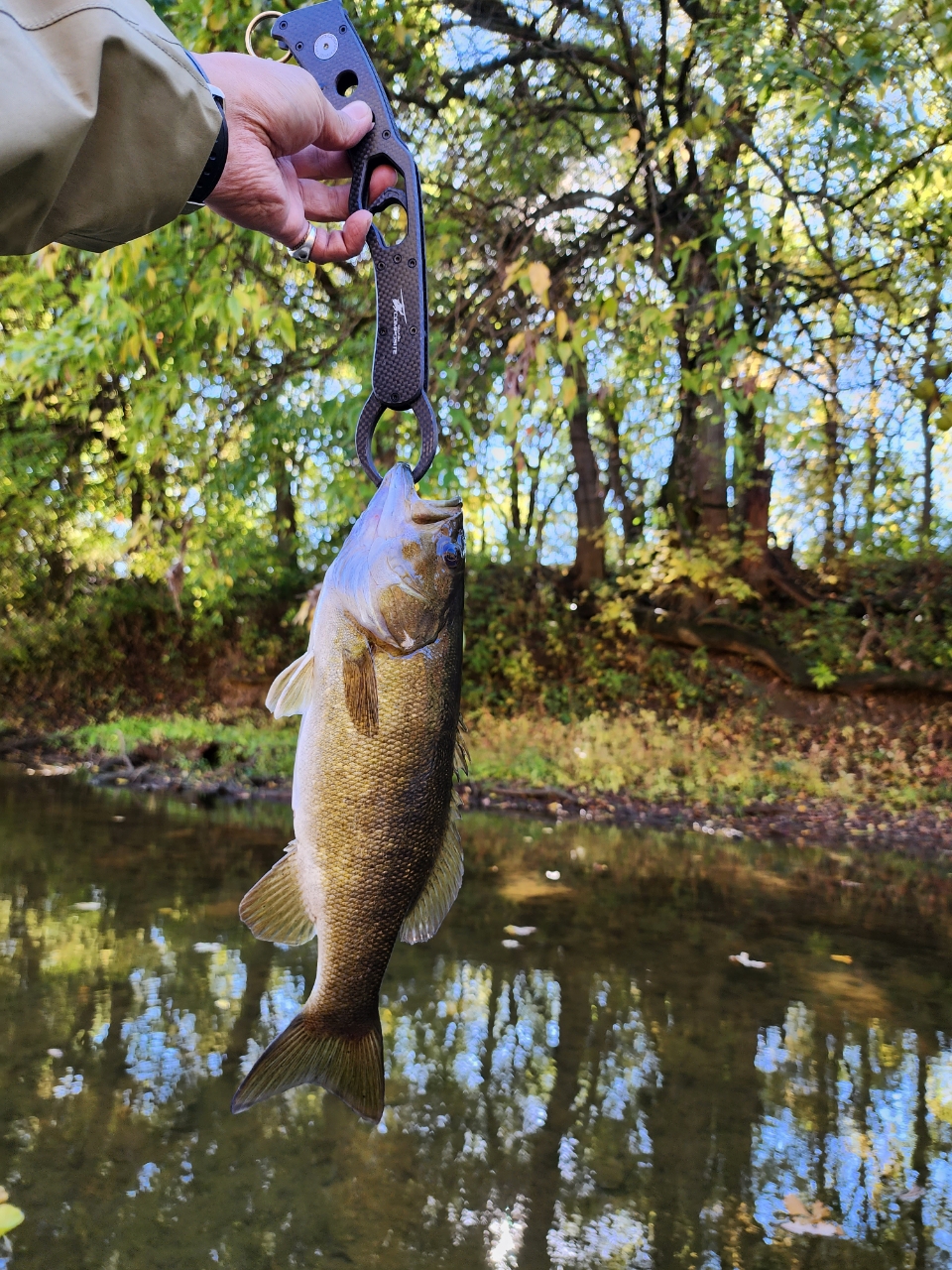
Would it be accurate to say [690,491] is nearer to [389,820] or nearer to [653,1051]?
[653,1051]

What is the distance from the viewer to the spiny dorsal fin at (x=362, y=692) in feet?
5.19

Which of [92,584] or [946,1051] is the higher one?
[92,584]

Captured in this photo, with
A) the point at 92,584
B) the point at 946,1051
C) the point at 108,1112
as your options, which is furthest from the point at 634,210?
the point at 92,584

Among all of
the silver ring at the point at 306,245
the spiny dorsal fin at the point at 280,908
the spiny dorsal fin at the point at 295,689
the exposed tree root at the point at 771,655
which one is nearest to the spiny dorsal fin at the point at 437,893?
the spiny dorsal fin at the point at 280,908

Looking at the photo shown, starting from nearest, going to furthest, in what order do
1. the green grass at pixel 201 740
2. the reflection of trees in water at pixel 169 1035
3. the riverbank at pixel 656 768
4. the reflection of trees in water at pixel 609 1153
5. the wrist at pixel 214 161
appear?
the wrist at pixel 214 161, the reflection of trees in water at pixel 609 1153, the reflection of trees in water at pixel 169 1035, the riverbank at pixel 656 768, the green grass at pixel 201 740

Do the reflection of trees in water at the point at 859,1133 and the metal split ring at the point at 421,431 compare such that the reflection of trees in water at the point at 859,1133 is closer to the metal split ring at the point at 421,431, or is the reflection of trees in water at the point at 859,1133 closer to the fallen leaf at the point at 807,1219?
the fallen leaf at the point at 807,1219

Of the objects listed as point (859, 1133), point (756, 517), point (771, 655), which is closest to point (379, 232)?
point (859, 1133)

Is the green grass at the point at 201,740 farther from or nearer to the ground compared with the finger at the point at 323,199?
nearer to the ground

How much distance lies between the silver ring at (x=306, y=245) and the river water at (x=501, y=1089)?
284cm

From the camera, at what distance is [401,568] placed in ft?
5.40

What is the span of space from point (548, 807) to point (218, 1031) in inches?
258

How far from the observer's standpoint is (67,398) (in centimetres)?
1237

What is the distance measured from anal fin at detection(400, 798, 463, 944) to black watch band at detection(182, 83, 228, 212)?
108 centimetres

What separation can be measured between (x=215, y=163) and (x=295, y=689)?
84 cm
